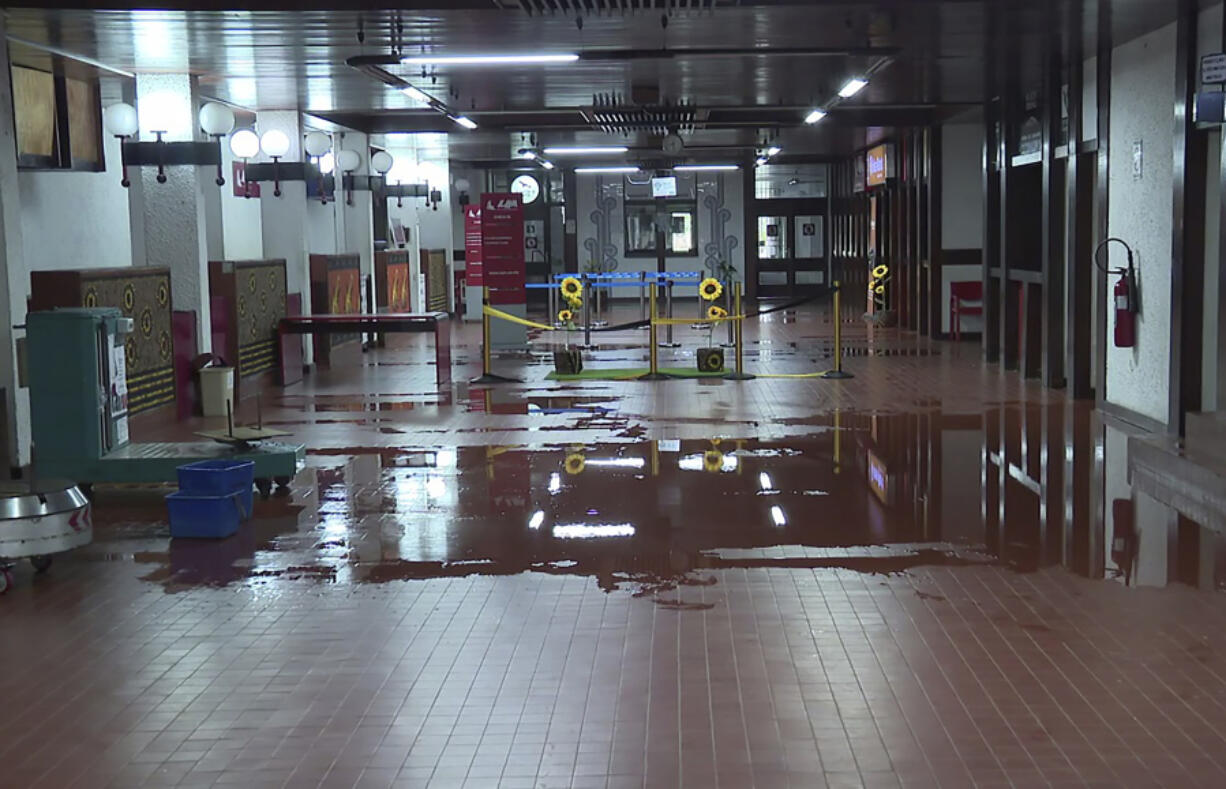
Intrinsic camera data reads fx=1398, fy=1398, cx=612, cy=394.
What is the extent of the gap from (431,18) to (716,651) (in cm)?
598

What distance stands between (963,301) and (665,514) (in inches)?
541

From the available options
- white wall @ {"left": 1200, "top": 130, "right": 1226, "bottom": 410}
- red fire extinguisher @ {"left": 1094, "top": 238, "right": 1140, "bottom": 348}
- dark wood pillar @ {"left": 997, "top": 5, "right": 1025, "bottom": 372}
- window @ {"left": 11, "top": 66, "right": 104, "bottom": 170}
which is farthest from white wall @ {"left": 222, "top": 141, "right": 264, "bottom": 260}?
white wall @ {"left": 1200, "top": 130, "right": 1226, "bottom": 410}

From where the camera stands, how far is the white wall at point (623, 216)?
3606 centimetres

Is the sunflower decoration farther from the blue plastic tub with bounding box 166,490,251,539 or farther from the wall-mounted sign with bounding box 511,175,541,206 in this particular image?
the wall-mounted sign with bounding box 511,175,541,206

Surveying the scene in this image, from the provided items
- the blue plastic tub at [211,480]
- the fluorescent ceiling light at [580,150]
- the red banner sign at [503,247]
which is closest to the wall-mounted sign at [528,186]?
the fluorescent ceiling light at [580,150]

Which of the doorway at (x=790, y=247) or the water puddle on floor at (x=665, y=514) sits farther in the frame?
the doorway at (x=790, y=247)

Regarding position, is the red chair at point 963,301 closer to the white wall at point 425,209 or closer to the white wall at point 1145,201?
the white wall at point 1145,201

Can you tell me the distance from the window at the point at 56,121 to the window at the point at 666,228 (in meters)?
22.2

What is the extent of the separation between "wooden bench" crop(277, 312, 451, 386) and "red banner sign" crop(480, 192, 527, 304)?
368 centimetres

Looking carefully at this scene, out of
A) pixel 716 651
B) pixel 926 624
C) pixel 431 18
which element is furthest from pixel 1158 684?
pixel 431 18

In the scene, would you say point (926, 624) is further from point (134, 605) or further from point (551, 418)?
point (551, 418)

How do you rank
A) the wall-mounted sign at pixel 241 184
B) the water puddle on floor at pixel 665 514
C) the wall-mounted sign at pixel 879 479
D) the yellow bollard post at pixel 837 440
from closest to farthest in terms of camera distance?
the water puddle on floor at pixel 665 514
the wall-mounted sign at pixel 879 479
the yellow bollard post at pixel 837 440
the wall-mounted sign at pixel 241 184

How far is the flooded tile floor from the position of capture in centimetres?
466

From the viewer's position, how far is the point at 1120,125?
12.3 m
